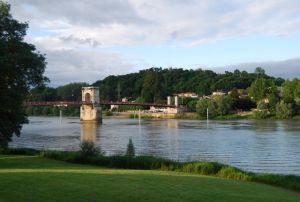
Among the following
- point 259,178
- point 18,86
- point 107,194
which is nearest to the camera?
point 107,194

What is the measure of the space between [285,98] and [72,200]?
103m

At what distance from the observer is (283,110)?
101m

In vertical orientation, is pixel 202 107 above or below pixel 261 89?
below

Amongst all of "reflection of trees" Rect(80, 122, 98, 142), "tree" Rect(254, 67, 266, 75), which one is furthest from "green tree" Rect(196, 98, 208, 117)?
"tree" Rect(254, 67, 266, 75)

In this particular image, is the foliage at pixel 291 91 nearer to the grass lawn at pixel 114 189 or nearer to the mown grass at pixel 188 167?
the mown grass at pixel 188 167

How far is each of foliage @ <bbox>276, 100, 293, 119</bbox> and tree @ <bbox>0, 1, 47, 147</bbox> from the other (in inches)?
3273

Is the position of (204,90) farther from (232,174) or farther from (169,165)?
(232,174)

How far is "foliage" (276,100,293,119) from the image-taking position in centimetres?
10062

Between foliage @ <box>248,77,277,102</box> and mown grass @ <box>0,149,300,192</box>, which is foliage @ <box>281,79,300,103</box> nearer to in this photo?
foliage @ <box>248,77,277,102</box>

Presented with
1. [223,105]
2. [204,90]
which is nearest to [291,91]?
[223,105]

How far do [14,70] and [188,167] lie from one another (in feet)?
30.3

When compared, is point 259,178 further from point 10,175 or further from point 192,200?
point 10,175

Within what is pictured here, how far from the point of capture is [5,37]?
23109 millimetres

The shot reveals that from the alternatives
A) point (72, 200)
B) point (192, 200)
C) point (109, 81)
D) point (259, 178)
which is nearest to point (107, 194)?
point (72, 200)
